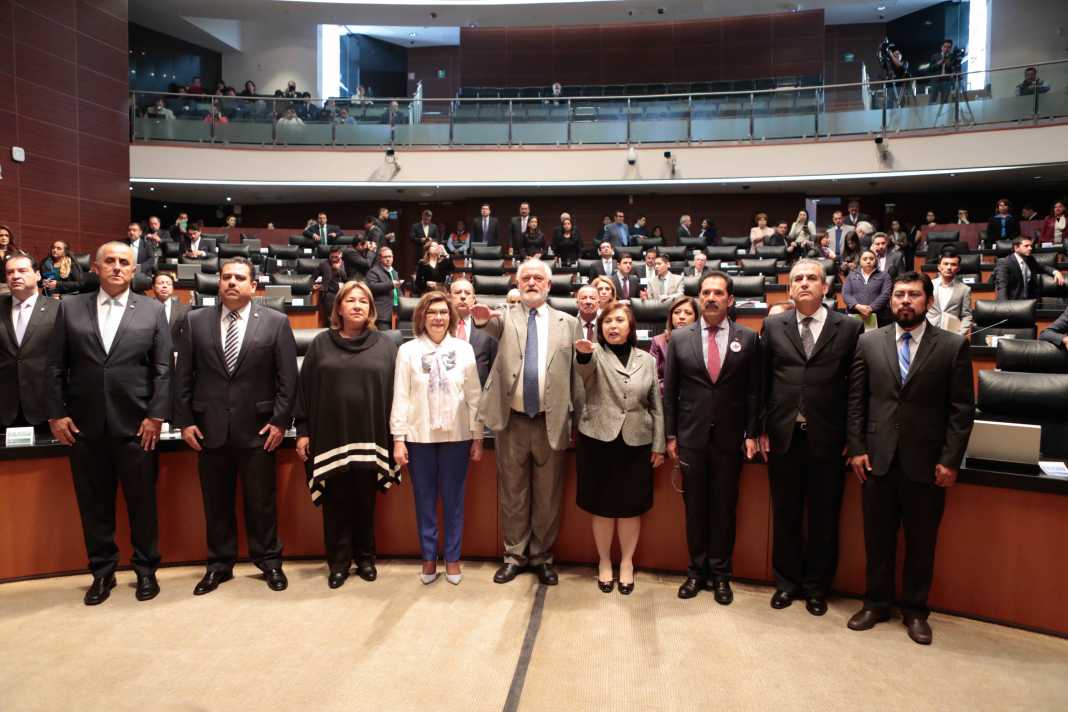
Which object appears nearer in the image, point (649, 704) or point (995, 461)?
point (649, 704)


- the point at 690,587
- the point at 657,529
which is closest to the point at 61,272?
the point at 657,529

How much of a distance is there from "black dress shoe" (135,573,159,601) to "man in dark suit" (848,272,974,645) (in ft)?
9.95

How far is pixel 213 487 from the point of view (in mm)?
3113

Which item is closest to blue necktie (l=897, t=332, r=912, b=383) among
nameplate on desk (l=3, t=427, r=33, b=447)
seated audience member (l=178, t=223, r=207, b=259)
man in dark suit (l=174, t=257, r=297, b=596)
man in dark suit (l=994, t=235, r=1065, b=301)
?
man in dark suit (l=174, t=257, r=297, b=596)

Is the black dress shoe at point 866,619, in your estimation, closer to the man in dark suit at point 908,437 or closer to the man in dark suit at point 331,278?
the man in dark suit at point 908,437

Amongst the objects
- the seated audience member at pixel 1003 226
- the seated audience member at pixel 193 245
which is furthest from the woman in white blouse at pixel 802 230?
the seated audience member at pixel 193 245

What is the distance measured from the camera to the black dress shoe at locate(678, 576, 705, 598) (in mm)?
3061

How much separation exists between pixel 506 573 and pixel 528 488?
42 centimetres

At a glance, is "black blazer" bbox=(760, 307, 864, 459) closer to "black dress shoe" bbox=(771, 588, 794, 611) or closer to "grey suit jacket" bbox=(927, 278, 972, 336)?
"black dress shoe" bbox=(771, 588, 794, 611)

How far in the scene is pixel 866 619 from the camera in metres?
2.78

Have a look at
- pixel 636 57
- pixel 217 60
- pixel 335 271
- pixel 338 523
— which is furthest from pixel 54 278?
pixel 636 57

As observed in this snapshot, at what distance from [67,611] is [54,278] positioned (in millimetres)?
5473

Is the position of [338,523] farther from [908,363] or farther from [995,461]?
[995,461]

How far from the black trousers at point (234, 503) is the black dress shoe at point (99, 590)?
407 millimetres
